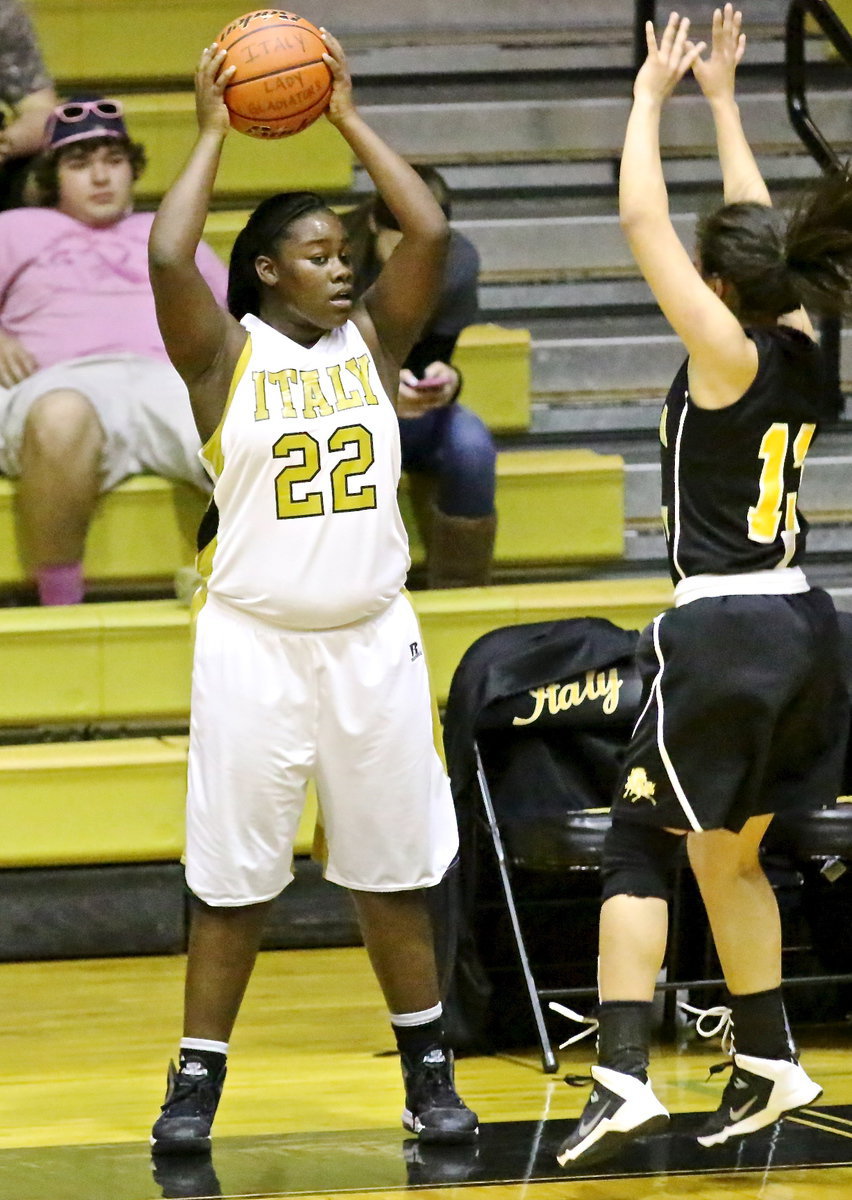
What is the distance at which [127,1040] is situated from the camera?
13.9ft

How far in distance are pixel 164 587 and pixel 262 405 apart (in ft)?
8.11

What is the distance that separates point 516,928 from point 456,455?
1673 mm

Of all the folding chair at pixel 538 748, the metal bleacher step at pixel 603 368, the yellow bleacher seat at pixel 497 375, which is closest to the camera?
the folding chair at pixel 538 748

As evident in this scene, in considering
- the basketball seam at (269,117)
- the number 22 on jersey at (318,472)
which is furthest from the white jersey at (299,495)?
the basketball seam at (269,117)

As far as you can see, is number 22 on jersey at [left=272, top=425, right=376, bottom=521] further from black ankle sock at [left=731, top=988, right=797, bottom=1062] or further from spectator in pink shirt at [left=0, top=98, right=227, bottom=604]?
spectator in pink shirt at [left=0, top=98, right=227, bottom=604]

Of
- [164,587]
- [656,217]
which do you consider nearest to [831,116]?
[164,587]

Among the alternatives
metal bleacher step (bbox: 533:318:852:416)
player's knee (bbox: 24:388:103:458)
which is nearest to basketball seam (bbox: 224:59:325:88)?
player's knee (bbox: 24:388:103:458)

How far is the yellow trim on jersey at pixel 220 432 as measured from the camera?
3.28m

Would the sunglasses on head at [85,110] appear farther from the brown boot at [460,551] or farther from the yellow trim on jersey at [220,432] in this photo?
the yellow trim on jersey at [220,432]

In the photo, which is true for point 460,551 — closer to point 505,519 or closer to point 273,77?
point 505,519

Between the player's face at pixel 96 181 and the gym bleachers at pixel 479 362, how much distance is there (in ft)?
1.62

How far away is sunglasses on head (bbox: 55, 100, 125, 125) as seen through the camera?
5641 mm

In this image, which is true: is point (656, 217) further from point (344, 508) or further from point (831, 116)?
point (831, 116)

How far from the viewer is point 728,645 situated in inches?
124
